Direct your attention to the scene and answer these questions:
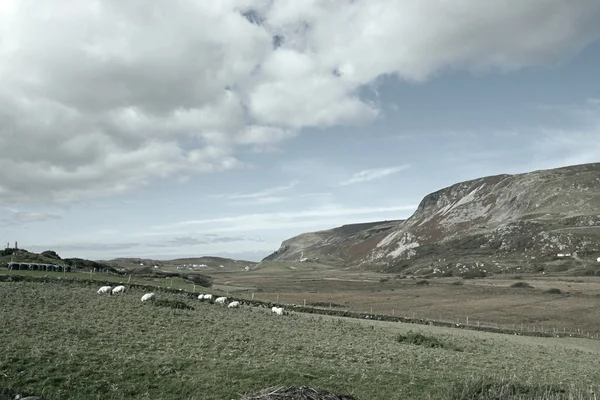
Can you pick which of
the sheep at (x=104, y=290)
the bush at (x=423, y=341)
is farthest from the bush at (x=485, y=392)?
the sheep at (x=104, y=290)

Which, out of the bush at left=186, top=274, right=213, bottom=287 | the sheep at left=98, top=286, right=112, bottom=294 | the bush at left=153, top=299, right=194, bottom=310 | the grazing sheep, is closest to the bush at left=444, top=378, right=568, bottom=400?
the bush at left=153, top=299, right=194, bottom=310

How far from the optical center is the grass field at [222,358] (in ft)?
56.5

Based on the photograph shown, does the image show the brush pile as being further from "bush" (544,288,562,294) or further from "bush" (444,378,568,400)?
"bush" (544,288,562,294)

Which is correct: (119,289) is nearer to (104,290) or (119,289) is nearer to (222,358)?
(104,290)

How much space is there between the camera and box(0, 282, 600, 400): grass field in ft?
56.5

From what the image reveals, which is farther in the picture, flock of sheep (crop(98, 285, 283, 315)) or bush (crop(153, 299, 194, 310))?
flock of sheep (crop(98, 285, 283, 315))

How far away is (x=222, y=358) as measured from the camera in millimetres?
22078

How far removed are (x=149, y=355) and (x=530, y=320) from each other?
194ft

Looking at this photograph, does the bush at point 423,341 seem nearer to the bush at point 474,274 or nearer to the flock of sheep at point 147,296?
the flock of sheep at point 147,296

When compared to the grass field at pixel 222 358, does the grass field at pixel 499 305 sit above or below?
below

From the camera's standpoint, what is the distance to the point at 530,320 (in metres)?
64.8

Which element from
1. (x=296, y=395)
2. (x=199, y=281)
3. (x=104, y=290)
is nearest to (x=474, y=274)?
(x=199, y=281)

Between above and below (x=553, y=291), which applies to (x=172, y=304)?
above

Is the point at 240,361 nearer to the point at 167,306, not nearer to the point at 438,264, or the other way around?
the point at 167,306
